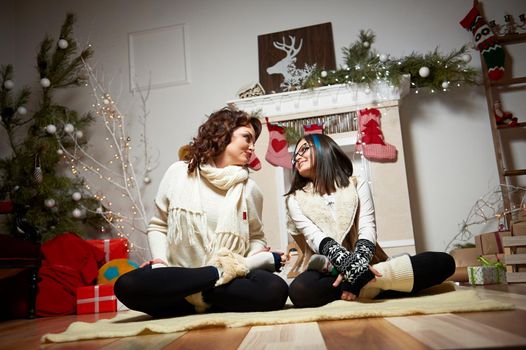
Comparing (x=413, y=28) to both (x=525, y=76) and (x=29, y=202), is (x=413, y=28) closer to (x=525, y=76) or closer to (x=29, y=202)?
(x=525, y=76)

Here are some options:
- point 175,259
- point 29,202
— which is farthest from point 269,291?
point 29,202

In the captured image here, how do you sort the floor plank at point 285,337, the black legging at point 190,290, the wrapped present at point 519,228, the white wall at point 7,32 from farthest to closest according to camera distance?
1. the white wall at point 7,32
2. the wrapped present at point 519,228
3. the black legging at point 190,290
4. the floor plank at point 285,337

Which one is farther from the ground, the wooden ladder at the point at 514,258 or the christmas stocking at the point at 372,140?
the christmas stocking at the point at 372,140

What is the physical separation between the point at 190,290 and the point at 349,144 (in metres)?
2.08

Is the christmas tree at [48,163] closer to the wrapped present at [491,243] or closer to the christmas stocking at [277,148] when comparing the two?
the christmas stocking at [277,148]

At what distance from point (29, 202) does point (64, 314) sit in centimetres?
124

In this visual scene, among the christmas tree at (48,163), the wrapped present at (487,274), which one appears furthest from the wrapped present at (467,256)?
the christmas tree at (48,163)

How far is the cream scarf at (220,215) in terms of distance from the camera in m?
1.68

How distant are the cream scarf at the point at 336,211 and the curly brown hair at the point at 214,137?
0.41 m

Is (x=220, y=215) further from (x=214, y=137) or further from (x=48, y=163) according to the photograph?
(x=48, y=163)

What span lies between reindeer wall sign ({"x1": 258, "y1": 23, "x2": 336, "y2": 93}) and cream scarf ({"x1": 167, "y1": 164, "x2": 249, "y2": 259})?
76.6 inches

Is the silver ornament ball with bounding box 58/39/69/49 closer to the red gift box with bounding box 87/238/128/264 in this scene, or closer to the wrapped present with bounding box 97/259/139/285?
the red gift box with bounding box 87/238/128/264

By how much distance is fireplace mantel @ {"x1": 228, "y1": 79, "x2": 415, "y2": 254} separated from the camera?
122 inches

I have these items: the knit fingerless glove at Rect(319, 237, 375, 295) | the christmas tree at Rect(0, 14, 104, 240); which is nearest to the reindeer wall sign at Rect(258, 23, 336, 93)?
the christmas tree at Rect(0, 14, 104, 240)
